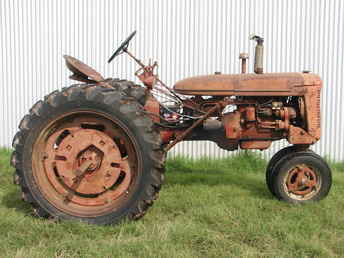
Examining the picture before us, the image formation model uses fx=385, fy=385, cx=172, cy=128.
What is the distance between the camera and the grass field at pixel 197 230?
274cm

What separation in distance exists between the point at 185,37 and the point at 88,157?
3.02m

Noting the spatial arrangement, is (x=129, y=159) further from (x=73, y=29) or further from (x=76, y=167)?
(x=73, y=29)

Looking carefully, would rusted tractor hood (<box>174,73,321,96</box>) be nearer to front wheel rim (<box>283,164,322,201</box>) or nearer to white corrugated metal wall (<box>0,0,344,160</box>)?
front wheel rim (<box>283,164,322,201</box>)

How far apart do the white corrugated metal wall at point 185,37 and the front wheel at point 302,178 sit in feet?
6.54

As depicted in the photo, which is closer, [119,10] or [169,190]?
[169,190]

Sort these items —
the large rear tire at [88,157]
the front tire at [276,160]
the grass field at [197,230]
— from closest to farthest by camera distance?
1. the grass field at [197,230]
2. the large rear tire at [88,157]
3. the front tire at [276,160]

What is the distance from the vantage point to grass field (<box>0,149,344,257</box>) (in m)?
2.74

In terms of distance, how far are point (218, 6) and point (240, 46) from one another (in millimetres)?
664

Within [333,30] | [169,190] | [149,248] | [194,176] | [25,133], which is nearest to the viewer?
[149,248]

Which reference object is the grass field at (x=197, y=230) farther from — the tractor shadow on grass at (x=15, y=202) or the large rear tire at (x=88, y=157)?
the large rear tire at (x=88, y=157)

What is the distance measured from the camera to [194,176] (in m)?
4.89

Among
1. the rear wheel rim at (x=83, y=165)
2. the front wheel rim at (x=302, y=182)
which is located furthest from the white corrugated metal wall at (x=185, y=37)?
the rear wheel rim at (x=83, y=165)

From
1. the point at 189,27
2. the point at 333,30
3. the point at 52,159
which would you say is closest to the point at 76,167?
the point at 52,159

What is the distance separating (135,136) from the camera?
316 cm
